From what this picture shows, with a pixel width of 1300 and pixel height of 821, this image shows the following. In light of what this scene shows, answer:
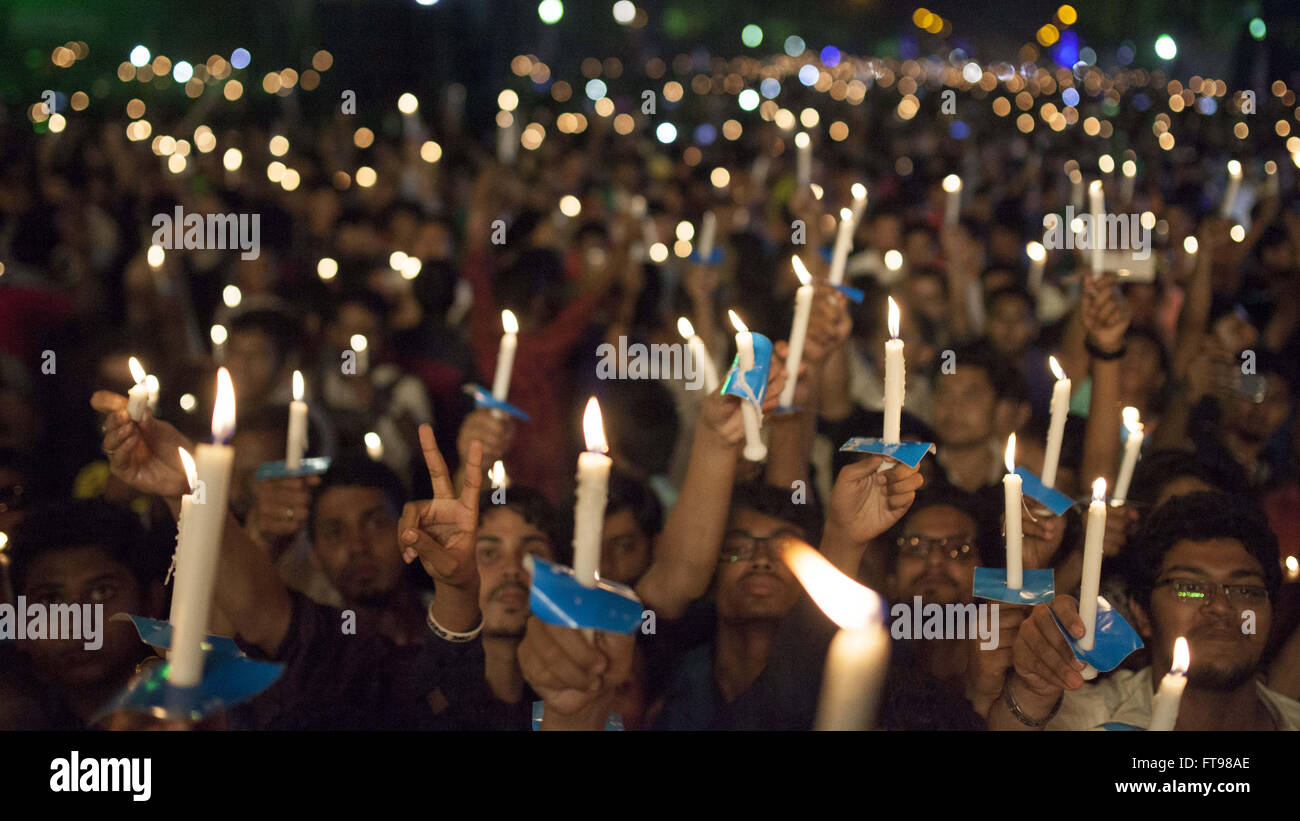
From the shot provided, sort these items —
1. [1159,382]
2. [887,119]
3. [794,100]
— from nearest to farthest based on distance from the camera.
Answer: [1159,382], [887,119], [794,100]

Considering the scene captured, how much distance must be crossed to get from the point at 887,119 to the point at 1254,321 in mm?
12746

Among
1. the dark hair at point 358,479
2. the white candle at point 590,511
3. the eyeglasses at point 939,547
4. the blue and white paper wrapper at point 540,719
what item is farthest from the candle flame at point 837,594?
the dark hair at point 358,479

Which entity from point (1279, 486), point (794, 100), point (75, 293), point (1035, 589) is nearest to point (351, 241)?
point (75, 293)

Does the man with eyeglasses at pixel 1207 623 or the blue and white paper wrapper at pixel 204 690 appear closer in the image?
the blue and white paper wrapper at pixel 204 690

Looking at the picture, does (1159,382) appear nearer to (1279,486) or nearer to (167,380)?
(1279,486)

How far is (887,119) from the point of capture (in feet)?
55.1

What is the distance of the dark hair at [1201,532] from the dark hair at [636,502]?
3.84 ft

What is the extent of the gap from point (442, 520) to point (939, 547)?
1311 millimetres

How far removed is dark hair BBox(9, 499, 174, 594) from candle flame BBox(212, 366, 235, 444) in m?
1.17

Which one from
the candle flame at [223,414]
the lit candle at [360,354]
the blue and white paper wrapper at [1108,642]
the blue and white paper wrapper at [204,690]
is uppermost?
the lit candle at [360,354]

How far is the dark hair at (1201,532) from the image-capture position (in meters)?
2.22

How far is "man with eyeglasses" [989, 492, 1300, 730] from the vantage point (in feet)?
6.79

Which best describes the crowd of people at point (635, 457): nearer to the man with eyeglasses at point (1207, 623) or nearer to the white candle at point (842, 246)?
the man with eyeglasses at point (1207, 623)

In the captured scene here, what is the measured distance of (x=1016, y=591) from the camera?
4.89ft
